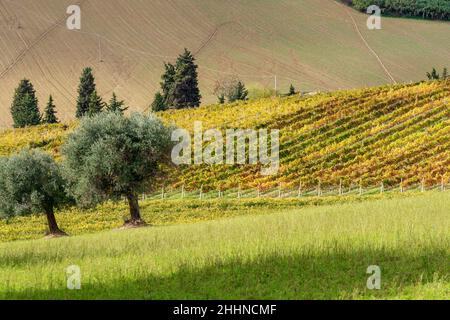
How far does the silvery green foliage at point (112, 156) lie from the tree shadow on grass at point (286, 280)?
35.0 metres

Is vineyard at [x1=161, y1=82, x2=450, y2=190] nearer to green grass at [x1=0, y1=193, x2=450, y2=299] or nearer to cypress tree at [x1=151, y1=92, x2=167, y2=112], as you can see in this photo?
cypress tree at [x1=151, y1=92, x2=167, y2=112]

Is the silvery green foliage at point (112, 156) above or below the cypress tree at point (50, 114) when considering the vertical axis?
below

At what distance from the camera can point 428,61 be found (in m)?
192

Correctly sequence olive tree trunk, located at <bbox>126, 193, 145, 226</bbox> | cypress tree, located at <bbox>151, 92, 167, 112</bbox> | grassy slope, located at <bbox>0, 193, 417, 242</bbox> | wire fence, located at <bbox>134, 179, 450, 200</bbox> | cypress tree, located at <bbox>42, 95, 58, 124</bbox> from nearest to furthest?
olive tree trunk, located at <bbox>126, 193, 145, 226</bbox> < grassy slope, located at <bbox>0, 193, 417, 242</bbox> < wire fence, located at <bbox>134, 179, 450, 200</bbox> < cypress tree, located at <bbox>151, 92, 167, 112</bbox> < cypress tree, located at <bbox>42, 95, 58, 124</bbox>

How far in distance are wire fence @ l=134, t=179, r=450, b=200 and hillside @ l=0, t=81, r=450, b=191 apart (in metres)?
0.82

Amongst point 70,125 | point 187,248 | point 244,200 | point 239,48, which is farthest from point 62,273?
point 239,48

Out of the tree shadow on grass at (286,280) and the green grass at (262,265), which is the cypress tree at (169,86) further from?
the tree shadow on grass at (286,280)

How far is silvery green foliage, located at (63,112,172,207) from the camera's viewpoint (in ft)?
187

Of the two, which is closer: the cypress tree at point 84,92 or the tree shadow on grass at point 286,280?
the tree shadow on grass at point 286,280

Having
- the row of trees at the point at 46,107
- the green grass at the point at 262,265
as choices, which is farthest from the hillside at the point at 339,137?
the green grass at the point at 262,265

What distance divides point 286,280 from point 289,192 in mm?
54022

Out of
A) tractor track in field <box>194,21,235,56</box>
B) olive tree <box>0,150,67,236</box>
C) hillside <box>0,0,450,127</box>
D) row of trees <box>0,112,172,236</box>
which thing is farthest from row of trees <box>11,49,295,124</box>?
row of trees <box>0,112,172,236</box>

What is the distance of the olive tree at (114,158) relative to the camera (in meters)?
57.0

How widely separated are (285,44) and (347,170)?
121368 mm
